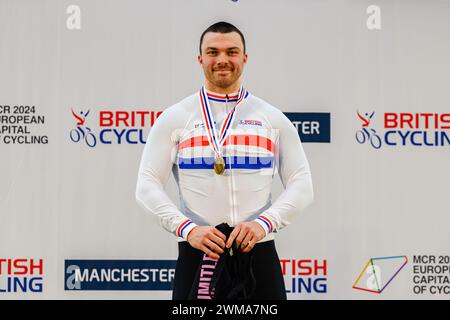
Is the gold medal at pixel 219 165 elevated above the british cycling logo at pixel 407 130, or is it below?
below

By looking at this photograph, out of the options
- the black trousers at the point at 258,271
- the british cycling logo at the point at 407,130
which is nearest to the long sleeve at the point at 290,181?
the black trousers at the point at 258,271

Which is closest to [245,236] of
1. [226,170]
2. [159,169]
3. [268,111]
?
[226,170]

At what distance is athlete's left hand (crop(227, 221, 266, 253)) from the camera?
2.17 meters

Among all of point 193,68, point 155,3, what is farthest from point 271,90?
point 155,3

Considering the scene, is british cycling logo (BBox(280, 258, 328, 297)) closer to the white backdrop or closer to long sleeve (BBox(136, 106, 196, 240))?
the white backdrop

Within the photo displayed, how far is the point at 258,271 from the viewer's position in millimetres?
2328

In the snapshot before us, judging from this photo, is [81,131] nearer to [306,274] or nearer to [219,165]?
[219,165]

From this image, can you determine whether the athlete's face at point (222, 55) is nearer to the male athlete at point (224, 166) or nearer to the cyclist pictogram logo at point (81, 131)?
the male athlete at point (224, 166)

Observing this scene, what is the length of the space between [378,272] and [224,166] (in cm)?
175

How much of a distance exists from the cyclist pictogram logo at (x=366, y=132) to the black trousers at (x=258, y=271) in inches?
57.1

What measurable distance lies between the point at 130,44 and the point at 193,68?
424 millimetres

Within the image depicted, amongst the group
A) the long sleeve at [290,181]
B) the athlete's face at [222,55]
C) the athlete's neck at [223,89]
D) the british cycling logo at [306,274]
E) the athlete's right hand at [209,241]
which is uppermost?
the athlete's face at [222,55]

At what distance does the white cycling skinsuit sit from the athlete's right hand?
0.08 metres

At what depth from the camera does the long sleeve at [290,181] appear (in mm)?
2301
